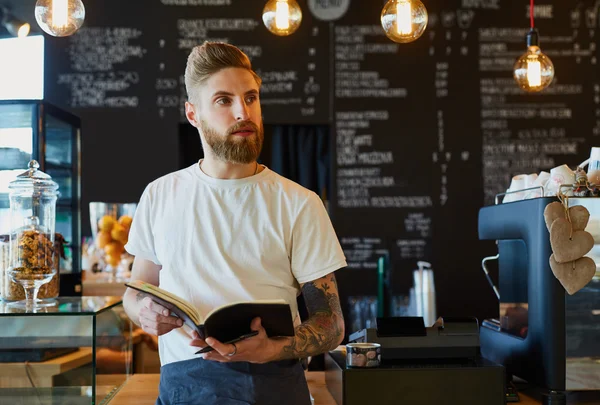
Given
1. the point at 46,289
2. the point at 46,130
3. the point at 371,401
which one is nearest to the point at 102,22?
the point at 46,130

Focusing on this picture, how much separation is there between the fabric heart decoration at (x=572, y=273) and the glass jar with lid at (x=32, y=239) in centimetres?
131

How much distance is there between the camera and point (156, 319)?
1.46 meters

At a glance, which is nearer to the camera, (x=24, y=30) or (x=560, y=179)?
(x=560, y=179)

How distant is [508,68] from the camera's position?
484 cm

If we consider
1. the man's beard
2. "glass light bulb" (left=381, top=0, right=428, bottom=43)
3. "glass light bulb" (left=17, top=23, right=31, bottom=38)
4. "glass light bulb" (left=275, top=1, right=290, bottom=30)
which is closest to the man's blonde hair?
the man's beard

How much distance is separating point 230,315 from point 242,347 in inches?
3.6

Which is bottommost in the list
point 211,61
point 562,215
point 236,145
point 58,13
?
point 562,215

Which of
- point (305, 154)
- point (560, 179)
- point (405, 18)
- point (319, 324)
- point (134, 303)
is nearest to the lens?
point (319, 324)

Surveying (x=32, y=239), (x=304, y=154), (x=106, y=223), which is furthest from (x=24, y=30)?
(x=32, y=239)

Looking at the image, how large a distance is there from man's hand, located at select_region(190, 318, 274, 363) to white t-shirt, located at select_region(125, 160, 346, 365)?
0.52 feet

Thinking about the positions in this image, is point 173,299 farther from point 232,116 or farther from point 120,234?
point 120,234

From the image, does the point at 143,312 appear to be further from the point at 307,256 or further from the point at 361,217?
the point at 361,217

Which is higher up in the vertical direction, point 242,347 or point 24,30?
point 24,30

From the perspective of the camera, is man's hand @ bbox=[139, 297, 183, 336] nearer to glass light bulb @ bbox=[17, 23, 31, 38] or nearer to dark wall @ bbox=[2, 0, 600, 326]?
glass light bulb @ bbox=[17, 23, 31, 38]
